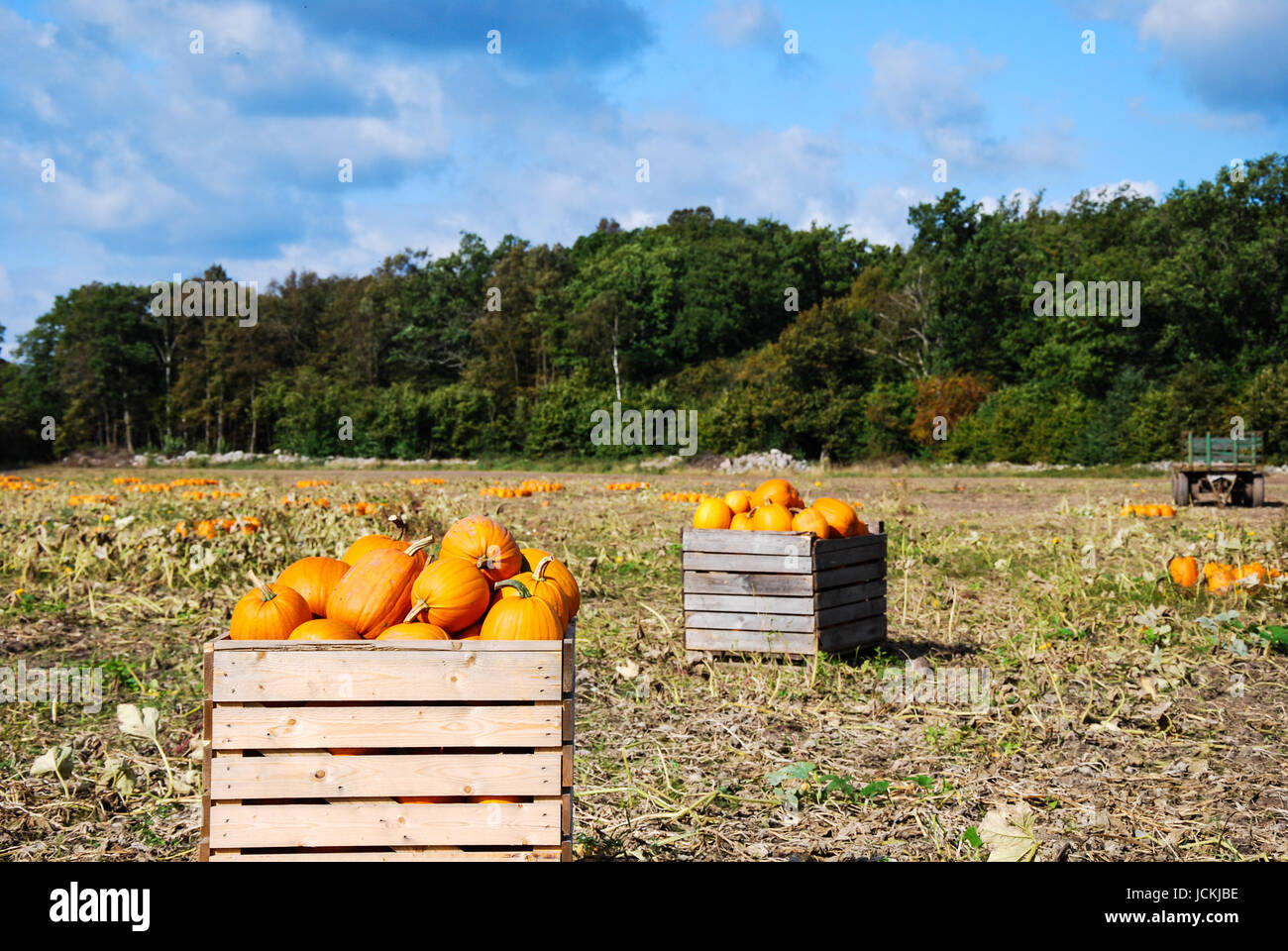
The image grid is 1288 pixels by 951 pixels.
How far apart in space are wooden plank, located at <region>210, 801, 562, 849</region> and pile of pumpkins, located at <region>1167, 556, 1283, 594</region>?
6.10m

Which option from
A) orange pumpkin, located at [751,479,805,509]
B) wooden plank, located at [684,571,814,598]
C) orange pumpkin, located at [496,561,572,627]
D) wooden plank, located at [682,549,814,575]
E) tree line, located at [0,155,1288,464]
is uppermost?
tree line, located at [0,155,1288,464]

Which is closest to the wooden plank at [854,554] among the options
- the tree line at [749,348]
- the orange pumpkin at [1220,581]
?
the orange pumpkin at [1220,581]

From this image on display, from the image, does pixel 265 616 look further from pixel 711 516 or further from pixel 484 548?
pixel 711 516

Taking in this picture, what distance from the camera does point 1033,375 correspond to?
37844 millimetres

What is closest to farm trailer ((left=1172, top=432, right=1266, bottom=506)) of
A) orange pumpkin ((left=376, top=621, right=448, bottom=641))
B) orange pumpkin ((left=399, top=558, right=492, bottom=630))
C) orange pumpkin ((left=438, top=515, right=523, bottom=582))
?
orange pumpkin ((left=438, top=515, right=523, bottom=582))

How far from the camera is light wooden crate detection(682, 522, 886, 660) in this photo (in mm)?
5367

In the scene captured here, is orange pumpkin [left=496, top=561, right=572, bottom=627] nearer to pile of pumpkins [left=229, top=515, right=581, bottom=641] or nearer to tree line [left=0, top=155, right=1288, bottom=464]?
pile of pumpkins [left=229, top=515, right=581, bottom=641]

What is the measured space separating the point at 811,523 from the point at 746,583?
0.51 metres

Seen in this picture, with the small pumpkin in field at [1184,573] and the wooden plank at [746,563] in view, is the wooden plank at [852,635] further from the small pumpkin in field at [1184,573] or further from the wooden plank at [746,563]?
the small pumpkin in field at [1184,573]

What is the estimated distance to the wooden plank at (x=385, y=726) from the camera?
246 centimetres

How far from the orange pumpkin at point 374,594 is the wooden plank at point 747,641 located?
282 cm
